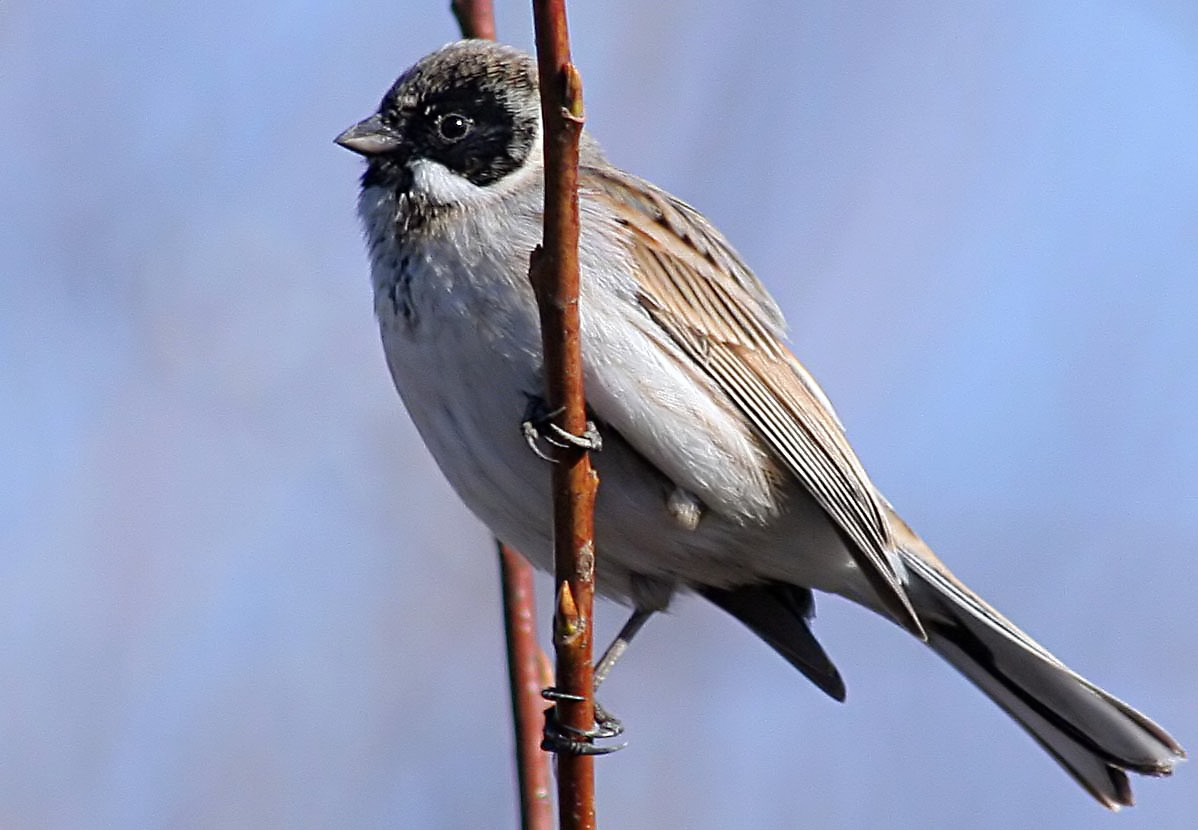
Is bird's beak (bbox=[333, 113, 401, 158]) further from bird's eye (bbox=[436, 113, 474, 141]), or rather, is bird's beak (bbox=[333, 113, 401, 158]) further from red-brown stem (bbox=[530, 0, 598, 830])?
red-brown stem (bbox=[530, 0, 598, 830])

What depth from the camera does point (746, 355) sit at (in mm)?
4332

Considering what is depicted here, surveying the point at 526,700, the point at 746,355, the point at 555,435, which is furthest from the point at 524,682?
the point at 746,355

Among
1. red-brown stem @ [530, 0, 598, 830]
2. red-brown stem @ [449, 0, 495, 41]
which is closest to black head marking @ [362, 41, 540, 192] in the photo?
red-brown stem @ [449, 0, 495, 41]

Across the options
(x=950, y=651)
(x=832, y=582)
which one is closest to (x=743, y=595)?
(x=832, y=582)

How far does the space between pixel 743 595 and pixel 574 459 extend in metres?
2.09

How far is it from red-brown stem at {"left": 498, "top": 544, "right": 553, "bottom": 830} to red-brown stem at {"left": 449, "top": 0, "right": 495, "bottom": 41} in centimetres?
119

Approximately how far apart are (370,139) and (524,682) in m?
1.67

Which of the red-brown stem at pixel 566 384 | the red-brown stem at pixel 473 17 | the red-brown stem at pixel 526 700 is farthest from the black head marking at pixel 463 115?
the red-brown stem at pixel 566 384

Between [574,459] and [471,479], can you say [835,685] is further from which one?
[574,459]

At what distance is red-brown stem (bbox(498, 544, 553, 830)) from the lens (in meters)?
3.06

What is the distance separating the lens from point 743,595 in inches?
187

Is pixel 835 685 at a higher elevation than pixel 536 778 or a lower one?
higher

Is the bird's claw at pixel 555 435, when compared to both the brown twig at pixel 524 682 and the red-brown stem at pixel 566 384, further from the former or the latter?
the brown twig at pixel 524 682

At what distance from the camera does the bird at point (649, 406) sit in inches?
149
